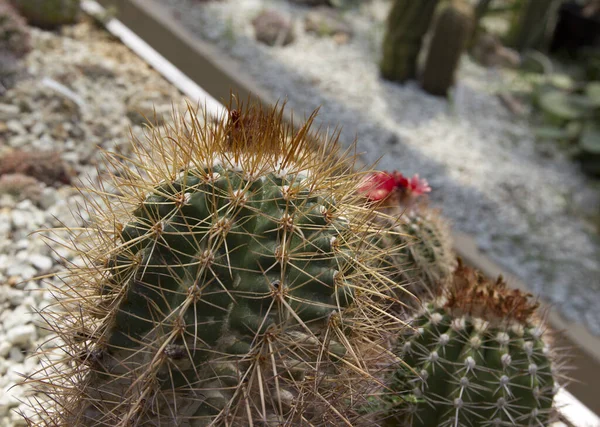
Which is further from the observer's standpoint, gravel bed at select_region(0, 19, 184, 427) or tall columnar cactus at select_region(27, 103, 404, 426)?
gravel bed at select_region(0, 19, 184, 427)

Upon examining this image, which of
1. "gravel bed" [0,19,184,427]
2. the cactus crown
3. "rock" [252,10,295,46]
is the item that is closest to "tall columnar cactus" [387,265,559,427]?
the cactus crown

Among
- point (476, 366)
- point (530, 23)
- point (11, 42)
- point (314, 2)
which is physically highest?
point (530, 23)

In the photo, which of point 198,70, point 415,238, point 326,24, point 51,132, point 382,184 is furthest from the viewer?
point 326,24

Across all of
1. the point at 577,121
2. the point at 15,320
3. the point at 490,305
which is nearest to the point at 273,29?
the point at 577,121

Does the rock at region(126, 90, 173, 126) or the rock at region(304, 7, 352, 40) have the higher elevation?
the rock at region(304, 7, 352, 40)

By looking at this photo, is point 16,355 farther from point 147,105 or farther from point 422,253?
point 147,105

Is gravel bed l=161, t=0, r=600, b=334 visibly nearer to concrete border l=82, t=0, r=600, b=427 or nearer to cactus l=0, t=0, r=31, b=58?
concrete border l=82, t=0, r=600, b=427
